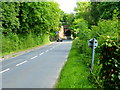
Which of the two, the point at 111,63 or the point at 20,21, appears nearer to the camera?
the point at 111,63

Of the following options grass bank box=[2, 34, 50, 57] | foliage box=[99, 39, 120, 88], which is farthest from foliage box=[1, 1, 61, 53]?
foliage box=[99, 39, 120, 88]

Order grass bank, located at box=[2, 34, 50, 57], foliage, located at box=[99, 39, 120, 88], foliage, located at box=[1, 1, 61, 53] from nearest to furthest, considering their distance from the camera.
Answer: foliage, located at box=[99, 39, 120, 88] → foliage, located at box=[1, 1, 61, 53] → grass bank, located at box=[2, 34, 50, 57]

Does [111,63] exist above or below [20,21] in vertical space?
below

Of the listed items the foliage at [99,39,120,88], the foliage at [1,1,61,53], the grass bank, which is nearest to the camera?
the foliage at [99,39,120,88]

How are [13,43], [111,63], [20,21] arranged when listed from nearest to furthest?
[111,63]
[13,43]
[20,21]

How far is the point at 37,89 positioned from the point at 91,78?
6.77ft

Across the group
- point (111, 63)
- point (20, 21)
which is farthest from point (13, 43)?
point (111, 63)

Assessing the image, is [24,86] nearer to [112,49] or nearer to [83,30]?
[112,49]

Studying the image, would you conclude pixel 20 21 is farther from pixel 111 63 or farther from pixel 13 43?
pixel 111 63

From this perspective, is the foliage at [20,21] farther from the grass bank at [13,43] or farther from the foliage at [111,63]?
the foliage at [111,63]

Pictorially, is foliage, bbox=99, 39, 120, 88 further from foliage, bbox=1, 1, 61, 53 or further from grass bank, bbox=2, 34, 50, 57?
foliage, bbox=1, 1, 61, 53

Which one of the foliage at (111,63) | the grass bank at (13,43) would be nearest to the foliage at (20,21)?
the grass bank at (13,43)

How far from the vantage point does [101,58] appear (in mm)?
4484

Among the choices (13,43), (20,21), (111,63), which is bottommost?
(13,43)
